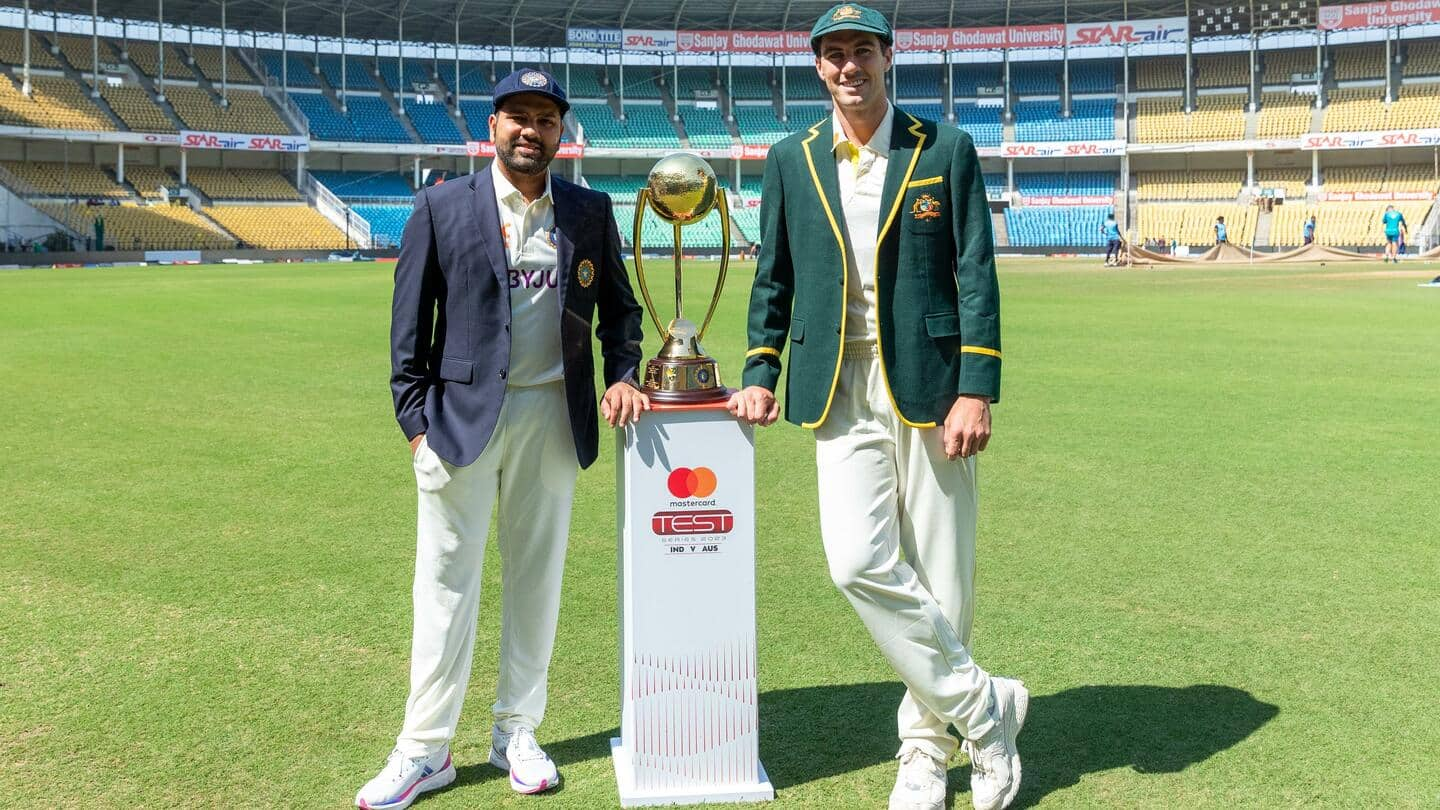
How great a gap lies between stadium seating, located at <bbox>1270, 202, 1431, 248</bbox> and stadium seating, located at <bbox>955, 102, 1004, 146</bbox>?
1184cm

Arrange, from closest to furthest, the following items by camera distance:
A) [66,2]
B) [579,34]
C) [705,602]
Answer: [705,602] < [66,2] < [579,34]

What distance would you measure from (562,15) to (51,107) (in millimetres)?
20088

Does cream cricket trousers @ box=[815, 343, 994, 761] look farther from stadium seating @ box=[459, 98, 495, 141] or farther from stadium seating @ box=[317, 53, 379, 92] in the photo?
stadium seating @ box=[317, 53, 379, 92]

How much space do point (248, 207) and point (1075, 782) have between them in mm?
50327

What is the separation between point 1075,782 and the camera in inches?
149

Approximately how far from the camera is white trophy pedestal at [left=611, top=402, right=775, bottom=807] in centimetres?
370

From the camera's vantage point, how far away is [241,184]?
2028 inches

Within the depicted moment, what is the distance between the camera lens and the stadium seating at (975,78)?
59125mm

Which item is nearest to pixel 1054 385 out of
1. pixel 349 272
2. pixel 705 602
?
pixel 705 602

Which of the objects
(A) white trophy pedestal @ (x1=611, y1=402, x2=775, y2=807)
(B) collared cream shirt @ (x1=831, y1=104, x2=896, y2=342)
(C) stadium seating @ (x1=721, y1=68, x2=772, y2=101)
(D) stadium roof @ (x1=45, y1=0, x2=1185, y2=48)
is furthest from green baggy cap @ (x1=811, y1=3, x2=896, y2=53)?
(C) stadium seating @ (x1=721, y1=68, x2=772, y2=101)

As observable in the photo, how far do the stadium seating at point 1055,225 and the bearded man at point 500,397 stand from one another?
50797 mm

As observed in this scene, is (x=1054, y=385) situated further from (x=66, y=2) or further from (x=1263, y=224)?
(x=66, y=2)

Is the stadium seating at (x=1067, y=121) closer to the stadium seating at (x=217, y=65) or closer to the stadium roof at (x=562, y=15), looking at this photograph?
the stadium roof at (x=562, y=15)

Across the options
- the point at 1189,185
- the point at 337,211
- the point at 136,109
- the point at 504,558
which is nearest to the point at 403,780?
the point at 504,558
